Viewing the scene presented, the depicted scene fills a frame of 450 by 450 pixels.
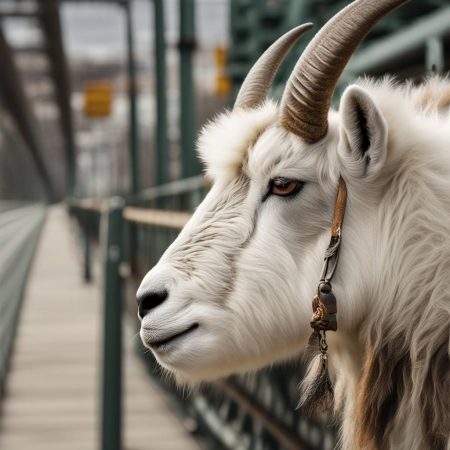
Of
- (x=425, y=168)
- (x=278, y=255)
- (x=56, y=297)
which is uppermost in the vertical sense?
(x=425, y=168)

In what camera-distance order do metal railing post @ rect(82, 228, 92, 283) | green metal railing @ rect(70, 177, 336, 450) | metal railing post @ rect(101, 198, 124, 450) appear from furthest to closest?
metal railing post @ rect(82, 228, 92, 283), metal railing post @ rect(101, 198, 124, 450), green metal railing @ rect(70, 177, 336, 450)

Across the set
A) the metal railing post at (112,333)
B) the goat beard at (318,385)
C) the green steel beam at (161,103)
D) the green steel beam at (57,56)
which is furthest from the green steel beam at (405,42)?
the green steel beam at (57,56)

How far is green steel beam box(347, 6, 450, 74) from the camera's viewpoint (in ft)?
13.2

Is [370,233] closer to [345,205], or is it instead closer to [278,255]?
[345,205]

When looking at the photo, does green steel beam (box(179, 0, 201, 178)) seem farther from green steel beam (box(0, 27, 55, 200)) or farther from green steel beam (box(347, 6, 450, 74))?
green steel beam (box(347, 6, 450, 74))

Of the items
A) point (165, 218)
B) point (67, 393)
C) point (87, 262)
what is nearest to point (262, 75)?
point (165, 218)

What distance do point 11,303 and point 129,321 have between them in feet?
4.87

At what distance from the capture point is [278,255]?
2.09 m

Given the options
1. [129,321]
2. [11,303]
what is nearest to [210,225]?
[11,303]

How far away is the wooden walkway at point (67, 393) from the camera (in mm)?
5762

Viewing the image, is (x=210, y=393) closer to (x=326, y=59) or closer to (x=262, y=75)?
(x=262, y=75)

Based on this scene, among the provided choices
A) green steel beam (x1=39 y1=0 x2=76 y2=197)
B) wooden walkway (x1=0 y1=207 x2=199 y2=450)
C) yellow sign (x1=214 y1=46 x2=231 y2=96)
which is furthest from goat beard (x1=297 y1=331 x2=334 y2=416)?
yellow sign (x1=214 y1=46 x2=231 y2=96)

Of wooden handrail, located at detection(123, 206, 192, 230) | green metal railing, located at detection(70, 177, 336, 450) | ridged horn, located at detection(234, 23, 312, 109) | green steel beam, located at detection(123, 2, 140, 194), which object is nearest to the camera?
ridged horn, located at detection(234, 23, 312, 109)

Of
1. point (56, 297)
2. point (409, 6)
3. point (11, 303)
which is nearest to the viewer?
point (409, 6)
